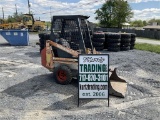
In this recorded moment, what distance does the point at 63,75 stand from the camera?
309 inches

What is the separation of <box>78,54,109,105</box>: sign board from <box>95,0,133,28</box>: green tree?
58743mm

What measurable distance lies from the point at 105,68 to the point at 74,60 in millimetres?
1788

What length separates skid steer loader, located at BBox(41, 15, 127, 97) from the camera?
7.68 m

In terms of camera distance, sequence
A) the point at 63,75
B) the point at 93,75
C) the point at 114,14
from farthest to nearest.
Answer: the point at 114,14 < the point at 63,75 < the point at 93,75

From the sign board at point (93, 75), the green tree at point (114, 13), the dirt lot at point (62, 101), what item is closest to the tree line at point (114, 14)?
the green tree at point (114, 13)

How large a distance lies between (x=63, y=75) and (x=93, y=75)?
1977 millimetres

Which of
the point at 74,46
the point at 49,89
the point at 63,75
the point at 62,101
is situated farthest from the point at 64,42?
the point at 62,101

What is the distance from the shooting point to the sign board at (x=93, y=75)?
6.04 m

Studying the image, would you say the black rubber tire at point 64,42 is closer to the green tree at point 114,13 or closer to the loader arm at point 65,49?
the loader arm at point 65,49

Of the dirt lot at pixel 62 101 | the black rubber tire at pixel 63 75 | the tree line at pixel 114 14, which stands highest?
the tree line at pixel 114 14

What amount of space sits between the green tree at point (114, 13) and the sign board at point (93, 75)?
2313 inches

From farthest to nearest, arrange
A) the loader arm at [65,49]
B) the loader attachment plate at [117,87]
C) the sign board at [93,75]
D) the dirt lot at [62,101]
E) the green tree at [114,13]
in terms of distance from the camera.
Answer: the green tree at [114,13] → the loader arm at [65,49] → the loader attachment plate at [117,87] → the sign board at [93,75] → the dirt lot at [62,101]

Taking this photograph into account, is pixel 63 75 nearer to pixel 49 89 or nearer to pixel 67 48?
pixel 49 89

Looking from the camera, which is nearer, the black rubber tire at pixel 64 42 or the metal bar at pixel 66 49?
the metal bar at pixel 66 49
